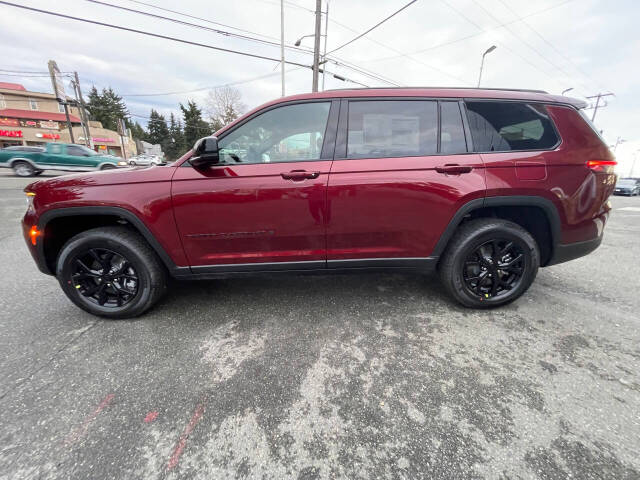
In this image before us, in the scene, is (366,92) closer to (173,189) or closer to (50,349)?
(173,189)

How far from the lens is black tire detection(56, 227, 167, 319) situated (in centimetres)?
216

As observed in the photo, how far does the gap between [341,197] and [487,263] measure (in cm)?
144

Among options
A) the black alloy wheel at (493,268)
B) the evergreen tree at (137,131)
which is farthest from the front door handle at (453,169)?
the evergreen tree at (137,131)

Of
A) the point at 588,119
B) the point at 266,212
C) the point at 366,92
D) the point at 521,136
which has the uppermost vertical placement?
the point at 366,92

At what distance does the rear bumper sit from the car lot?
0.50 meters

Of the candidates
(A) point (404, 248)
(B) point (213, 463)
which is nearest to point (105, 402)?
(B) point (213, 463)

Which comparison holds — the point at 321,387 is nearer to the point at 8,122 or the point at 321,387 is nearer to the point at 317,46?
the point at 317,46

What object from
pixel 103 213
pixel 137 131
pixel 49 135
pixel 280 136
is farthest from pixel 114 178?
pixel 137 131

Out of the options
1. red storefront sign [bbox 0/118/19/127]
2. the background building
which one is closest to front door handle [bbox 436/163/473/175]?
the background building

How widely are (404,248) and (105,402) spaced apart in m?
2.25

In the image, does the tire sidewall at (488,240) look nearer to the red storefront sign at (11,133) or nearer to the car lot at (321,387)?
the car lot at (321,387)

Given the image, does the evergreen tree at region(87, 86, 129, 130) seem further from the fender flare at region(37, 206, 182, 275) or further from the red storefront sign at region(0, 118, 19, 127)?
the fender flare at region(37, 206, 182, 275)

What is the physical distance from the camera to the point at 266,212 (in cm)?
208

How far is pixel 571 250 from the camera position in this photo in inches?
91.5
